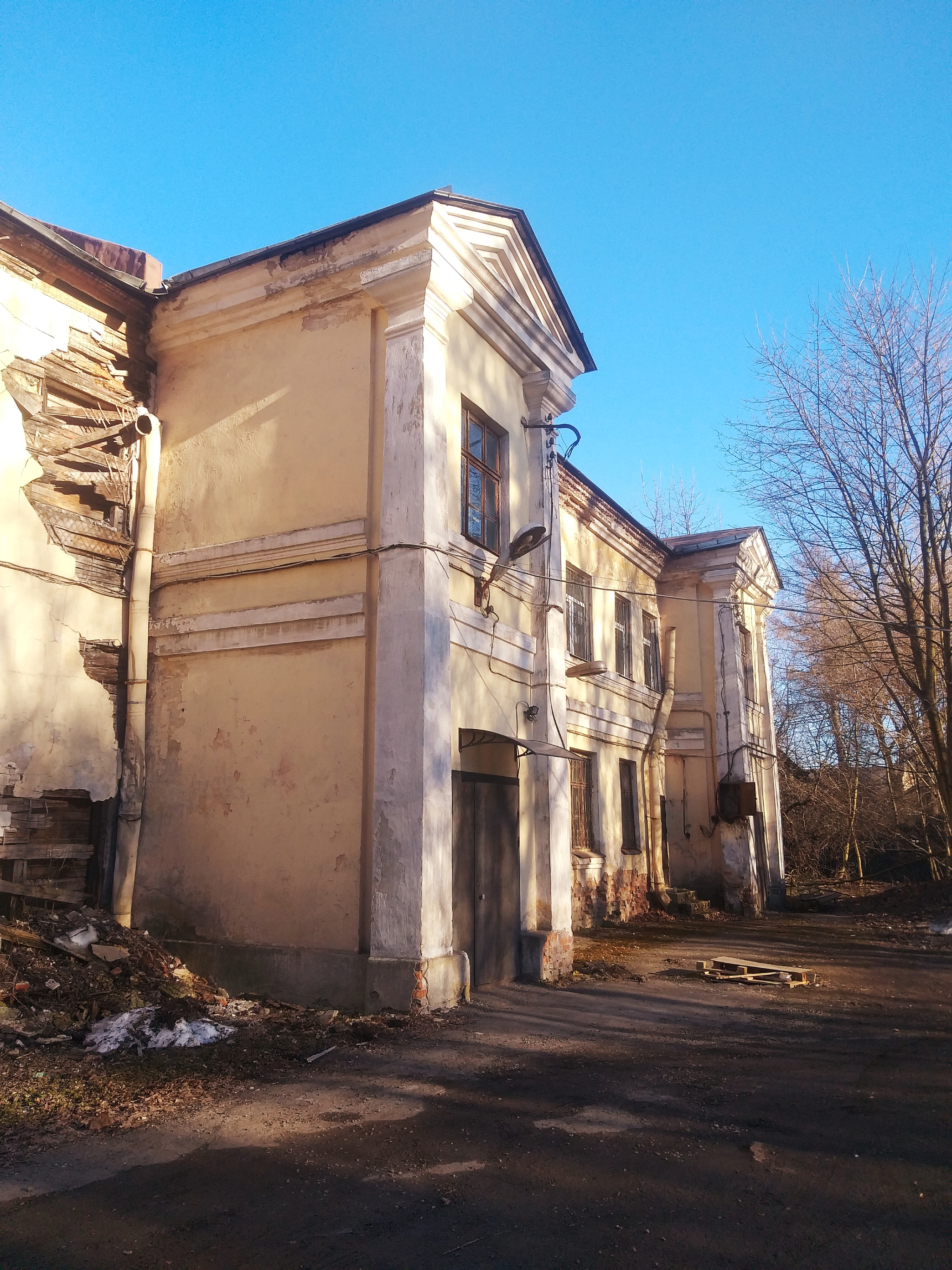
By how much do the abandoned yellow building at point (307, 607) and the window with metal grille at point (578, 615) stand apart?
4308 millimetres

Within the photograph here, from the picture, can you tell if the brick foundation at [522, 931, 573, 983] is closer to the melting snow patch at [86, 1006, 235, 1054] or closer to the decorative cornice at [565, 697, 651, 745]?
the melting snow patch at [86, 1006, 235, 1054]

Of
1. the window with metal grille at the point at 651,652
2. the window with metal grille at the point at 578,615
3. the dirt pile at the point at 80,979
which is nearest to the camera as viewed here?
the dirt pile at the point at 80,979

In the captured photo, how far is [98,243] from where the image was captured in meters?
14.3

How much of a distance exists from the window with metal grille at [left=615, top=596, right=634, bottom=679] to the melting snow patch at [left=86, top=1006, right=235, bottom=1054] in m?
11.3

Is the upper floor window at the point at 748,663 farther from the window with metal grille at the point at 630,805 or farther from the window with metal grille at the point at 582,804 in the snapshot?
the window with metal grille at the point at 582,804

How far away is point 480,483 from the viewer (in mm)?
9609

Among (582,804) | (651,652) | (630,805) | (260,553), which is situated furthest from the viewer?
(651,652)

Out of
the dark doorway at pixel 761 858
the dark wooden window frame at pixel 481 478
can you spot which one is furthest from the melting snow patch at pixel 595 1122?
the dark doorway at pixel 761 858

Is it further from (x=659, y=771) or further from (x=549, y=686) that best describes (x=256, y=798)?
(x=659, y=771)

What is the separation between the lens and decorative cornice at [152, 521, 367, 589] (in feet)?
27.3

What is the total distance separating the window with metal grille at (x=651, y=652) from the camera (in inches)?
706

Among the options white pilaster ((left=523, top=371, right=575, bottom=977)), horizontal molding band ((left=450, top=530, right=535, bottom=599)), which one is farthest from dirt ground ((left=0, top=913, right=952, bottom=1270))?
horizontal molding band ((left=450, top=530, right=535, bottom=599))

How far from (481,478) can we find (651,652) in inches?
374

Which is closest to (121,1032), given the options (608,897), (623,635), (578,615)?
(608,897)
